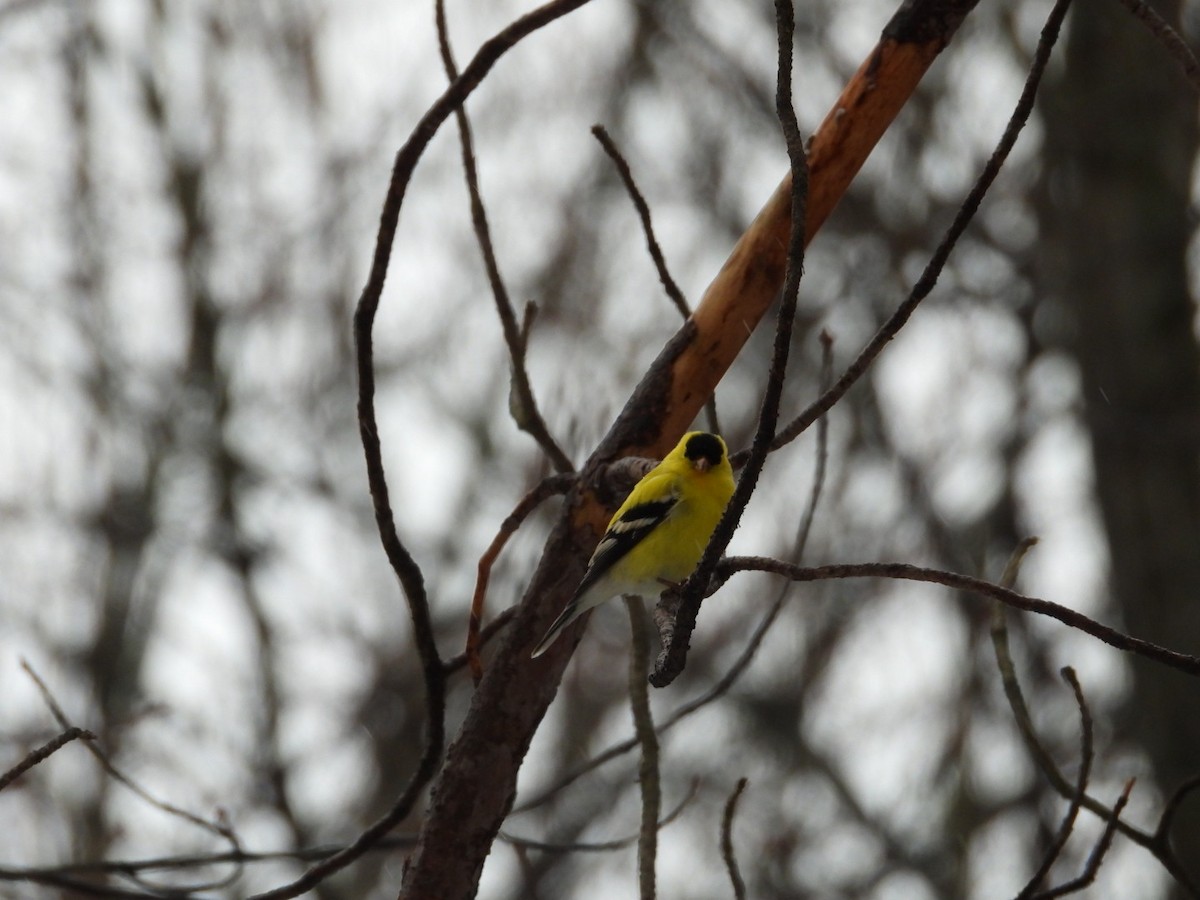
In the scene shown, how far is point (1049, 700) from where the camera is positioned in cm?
967

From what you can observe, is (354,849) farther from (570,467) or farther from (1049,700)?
(1049,700)

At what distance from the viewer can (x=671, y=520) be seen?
421cm

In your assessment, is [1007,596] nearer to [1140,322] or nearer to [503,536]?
[503,536]

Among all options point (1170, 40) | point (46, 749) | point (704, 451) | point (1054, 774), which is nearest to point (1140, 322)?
point (704, 451)

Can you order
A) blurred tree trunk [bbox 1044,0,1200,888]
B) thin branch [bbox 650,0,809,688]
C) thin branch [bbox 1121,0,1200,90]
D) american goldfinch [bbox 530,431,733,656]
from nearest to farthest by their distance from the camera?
thin branch [bbox 650,0,809,688] < thin branch [bbox 1121,0,1200,90] < american goldfinch [bbox 530,431,733,656] < blurred tree trunk [bbox 1044,0,1200,888]

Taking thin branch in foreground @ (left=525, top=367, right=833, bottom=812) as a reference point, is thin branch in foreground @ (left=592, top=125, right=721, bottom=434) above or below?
above

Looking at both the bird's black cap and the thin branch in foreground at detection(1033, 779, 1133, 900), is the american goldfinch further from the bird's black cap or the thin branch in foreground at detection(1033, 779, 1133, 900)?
the thin branch in foreground at detection(1033, 779, 1133, 900)

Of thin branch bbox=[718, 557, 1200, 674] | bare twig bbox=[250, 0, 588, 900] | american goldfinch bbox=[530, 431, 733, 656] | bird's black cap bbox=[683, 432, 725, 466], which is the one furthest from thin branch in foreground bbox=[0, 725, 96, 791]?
bird's black cap bbox=[683, 432, 725, 466]

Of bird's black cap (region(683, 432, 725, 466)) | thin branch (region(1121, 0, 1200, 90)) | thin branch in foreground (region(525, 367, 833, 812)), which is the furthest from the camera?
bird's black cap (region(683, 432, 725, 466))

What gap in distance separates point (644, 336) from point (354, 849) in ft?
30.8

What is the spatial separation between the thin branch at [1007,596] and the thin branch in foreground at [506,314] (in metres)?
1.19

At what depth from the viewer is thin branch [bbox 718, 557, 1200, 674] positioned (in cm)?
196

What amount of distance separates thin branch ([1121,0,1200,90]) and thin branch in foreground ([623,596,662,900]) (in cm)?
191

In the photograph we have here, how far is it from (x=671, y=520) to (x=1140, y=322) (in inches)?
225
